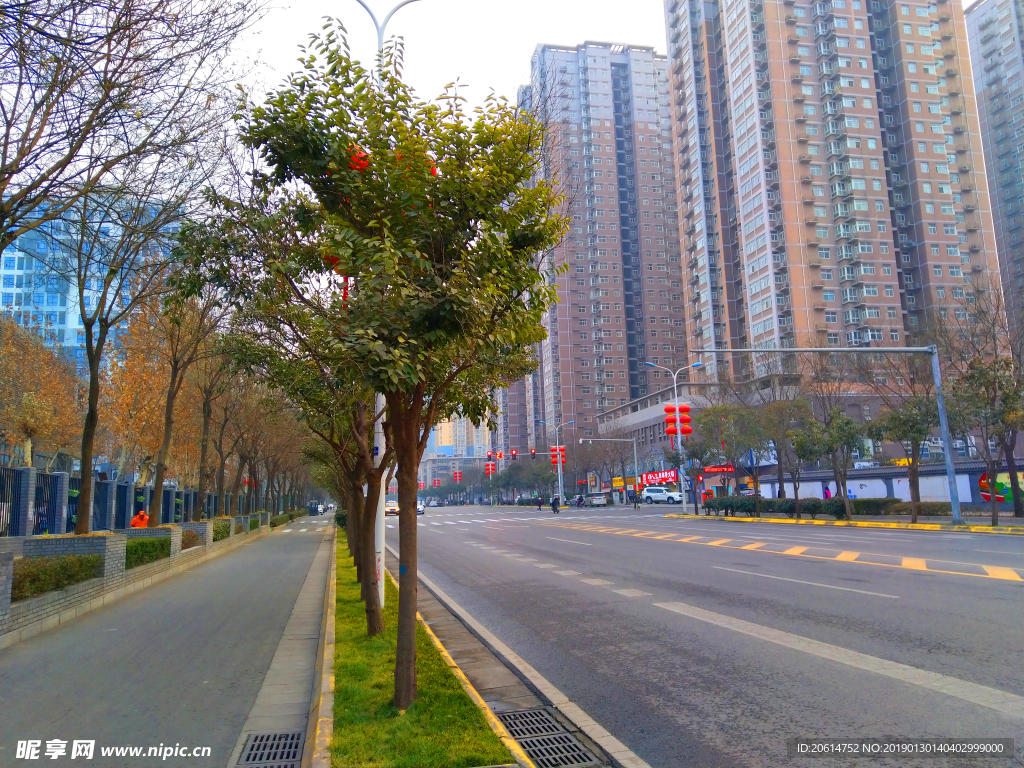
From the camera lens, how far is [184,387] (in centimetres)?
2886

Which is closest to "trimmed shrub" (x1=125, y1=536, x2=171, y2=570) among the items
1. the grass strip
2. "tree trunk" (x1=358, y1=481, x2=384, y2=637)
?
"tree trunk" (x1=358, y1=481, x2=384, y2=637)

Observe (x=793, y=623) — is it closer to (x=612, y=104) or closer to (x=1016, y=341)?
(x=1016, y=341)

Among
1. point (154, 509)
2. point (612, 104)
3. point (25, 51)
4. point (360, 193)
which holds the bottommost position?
point (154, 509)

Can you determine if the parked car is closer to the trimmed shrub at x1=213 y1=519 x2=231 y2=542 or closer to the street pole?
the trimmed shrub at x1=213 y1=519 x2=231 y2=542

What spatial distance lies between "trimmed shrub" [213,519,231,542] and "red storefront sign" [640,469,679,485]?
5851cm

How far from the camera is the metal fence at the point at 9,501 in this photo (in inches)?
806

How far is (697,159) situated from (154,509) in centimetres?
8021

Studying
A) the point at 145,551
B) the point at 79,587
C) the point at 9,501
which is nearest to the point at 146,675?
the point at 79,587

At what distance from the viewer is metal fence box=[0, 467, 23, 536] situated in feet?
67.2

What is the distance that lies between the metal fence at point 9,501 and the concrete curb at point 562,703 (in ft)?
54.2

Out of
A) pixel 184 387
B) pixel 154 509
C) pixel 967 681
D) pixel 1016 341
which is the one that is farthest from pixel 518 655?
pixel 1016 341

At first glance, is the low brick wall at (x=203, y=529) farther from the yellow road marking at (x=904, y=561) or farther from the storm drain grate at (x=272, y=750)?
the storm drain grate at (x=272, y=750)

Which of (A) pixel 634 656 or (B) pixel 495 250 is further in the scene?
(A) pixel 634 656

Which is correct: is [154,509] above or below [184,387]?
below
